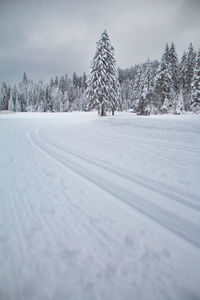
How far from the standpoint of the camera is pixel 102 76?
19.2 m

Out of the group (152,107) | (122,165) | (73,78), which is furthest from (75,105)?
(122,165)

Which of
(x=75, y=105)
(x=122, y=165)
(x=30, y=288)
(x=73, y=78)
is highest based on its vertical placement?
(x=73, y=78)

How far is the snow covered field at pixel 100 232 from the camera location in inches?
59.1

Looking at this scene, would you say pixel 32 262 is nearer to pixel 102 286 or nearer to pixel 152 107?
pixel 102 286

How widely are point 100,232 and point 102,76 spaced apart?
20.5 meters

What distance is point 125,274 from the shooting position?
1.58m

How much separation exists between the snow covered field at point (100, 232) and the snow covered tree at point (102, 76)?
17436mm

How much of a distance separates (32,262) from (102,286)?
2.92 ft

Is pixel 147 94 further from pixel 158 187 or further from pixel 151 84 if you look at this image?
pixel 158 187

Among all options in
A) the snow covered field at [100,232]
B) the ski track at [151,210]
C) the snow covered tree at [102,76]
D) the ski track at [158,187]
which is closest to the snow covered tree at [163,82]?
the snow covered tree at [102,76]

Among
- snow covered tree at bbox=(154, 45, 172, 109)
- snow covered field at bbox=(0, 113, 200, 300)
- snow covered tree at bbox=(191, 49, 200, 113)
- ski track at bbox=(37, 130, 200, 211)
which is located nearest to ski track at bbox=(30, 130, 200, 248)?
snow covered field at bbox=(0, 113, 200, 300)

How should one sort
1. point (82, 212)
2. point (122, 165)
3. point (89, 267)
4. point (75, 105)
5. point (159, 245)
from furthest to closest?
point (75, 105) < point (122, 165) < point (82, 212) < point (159, 245) < point (89, 267)

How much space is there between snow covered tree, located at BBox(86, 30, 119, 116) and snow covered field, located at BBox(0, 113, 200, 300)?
57.2 ft

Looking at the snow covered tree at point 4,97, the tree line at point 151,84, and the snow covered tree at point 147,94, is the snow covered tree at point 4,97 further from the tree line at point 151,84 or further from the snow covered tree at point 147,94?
the snow covered tree at point 147,94
